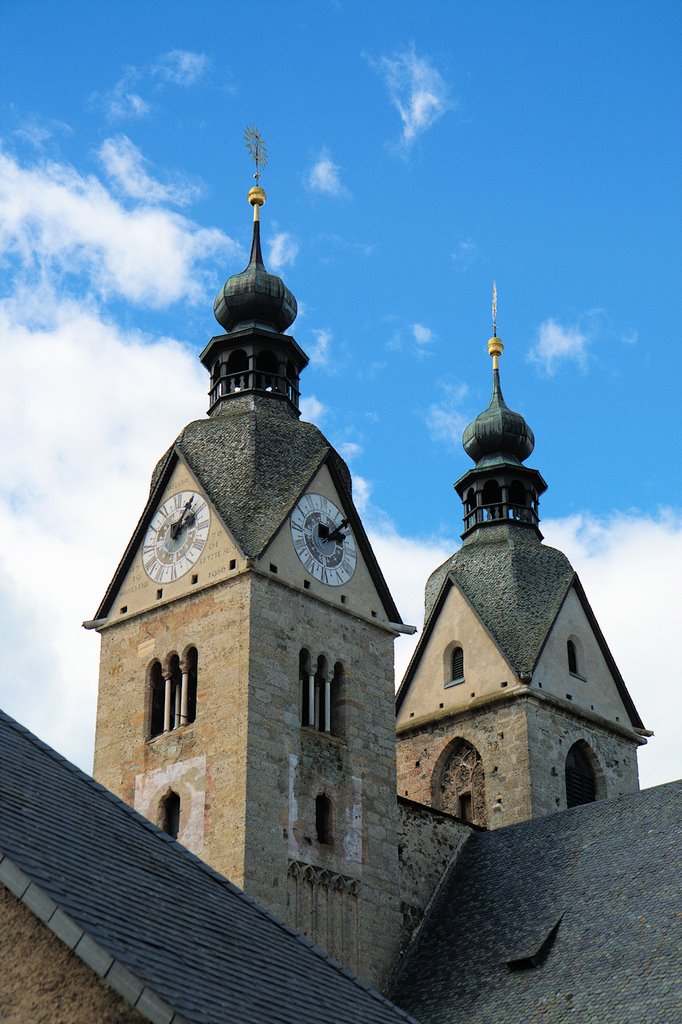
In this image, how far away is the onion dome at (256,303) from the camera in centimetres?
3366

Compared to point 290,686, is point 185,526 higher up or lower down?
higher up

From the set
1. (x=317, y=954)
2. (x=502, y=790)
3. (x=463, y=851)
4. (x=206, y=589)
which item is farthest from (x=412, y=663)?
(x=317, y=954)

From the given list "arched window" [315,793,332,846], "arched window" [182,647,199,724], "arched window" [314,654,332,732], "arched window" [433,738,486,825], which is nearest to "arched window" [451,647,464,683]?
"arched window" [433,738,486,825]

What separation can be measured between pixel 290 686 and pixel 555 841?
215 inches

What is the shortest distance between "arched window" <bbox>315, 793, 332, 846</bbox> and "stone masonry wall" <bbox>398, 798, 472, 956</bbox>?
2088 mm

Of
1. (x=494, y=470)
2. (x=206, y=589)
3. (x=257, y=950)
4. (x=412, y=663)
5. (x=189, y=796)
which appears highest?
(x=494, y=470)

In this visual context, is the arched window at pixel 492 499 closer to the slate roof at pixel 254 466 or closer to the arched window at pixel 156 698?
the slate roof at pixel 254 466

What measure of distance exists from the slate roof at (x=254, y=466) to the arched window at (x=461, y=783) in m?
5.86

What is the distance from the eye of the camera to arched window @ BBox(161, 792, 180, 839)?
88.7 feet

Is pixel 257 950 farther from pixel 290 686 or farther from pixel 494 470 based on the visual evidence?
pixel 494 470

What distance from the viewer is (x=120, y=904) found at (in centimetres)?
1075

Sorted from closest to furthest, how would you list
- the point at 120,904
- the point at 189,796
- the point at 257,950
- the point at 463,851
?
the point at 120,904 < the point at 257,950 < the point at 189,796 < the point at 463,851

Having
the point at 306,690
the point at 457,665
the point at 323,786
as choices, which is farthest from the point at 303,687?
the point at 457,665

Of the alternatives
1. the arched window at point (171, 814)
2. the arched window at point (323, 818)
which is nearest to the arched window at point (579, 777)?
the arched window at point (323, 818)
